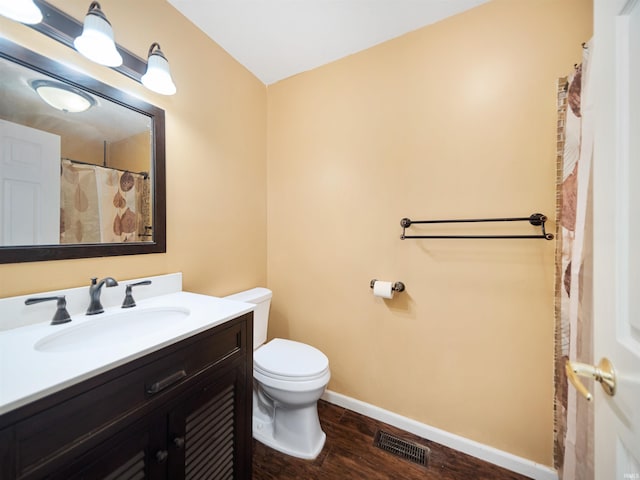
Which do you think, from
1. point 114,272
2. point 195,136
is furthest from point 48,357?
point 195,136

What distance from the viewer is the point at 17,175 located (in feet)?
2.81

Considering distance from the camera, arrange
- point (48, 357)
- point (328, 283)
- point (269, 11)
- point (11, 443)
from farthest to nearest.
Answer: point (328, 283) → point (269, 11) → point (48, 357) → point (11, 443)

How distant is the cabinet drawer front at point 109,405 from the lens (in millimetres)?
515

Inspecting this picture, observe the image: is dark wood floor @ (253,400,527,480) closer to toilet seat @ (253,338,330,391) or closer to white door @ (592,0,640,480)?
toilet seat @ (253,338,330,391)

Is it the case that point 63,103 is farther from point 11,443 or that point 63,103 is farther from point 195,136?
point 11,443

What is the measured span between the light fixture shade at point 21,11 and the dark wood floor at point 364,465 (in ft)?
6.84

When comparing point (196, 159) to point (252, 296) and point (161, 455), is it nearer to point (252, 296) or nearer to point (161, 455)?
point (252, 296)

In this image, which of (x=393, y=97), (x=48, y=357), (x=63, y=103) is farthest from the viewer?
(x=393, y=97)

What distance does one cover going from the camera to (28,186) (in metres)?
0.88

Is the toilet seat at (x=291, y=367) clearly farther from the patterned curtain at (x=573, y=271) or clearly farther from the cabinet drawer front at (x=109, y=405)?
the patterned curtain at (x=573, y=271)

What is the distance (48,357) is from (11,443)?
22 cm

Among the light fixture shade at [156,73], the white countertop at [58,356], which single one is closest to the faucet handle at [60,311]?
the white countertop at [58,356]

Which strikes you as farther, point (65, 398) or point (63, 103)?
point (63, 103)

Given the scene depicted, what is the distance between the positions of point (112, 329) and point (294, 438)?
1106 millimetres
